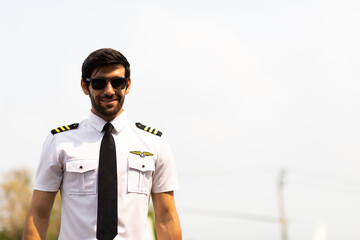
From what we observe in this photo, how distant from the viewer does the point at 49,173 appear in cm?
548

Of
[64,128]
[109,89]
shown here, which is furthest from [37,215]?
[109,89]

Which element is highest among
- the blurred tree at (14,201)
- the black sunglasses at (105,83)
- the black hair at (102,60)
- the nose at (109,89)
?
the black hair at (102,60)

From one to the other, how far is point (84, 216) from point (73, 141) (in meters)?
0.73

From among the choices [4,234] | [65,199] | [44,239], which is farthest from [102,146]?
[4,234]

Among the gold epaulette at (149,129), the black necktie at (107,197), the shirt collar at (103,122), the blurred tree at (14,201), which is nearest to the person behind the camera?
the black necktie at (107,197)

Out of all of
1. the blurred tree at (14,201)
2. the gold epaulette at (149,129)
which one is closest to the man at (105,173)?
the gold epaulette at (149,129)

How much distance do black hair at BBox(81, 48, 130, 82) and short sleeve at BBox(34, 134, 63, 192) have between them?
0.79 metres

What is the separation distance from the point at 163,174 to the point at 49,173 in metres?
1.08

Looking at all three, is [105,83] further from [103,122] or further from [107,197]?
[107,197]

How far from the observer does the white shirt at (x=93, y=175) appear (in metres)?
5.40

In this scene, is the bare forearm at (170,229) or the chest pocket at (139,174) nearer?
the chest pocket at (139,174)

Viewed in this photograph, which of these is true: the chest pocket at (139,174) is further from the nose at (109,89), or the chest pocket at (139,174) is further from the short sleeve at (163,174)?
the nose at (109,89)

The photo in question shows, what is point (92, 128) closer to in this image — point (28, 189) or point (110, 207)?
point (110, 207)

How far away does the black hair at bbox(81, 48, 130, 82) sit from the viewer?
5.54 metres
